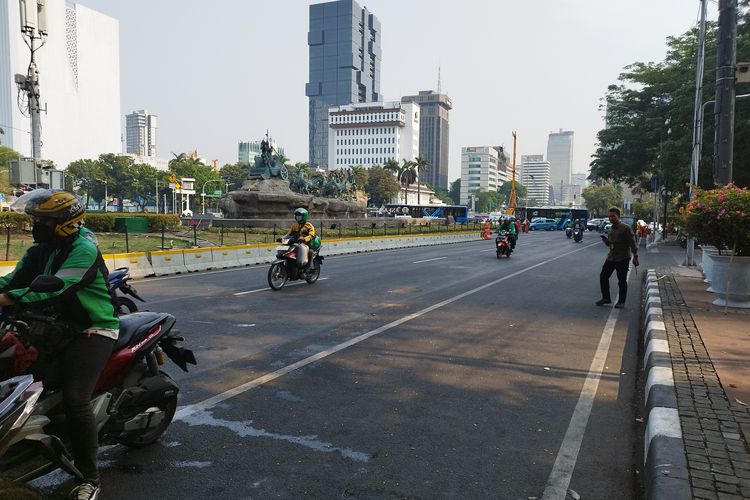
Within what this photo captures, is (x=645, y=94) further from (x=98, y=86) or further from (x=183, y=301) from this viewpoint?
(x=98, y=86)

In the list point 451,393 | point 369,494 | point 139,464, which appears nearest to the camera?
point 369,494

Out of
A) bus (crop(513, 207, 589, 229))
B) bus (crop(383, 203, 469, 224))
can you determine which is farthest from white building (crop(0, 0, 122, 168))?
bus (crop(513, 207, 589, 229))

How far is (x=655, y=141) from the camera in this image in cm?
3962

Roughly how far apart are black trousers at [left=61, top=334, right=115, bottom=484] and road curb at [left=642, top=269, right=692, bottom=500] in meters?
3.25

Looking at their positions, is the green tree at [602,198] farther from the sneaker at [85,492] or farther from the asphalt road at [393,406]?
the sneaker at [85,492]

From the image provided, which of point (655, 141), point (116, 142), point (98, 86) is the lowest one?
point (655, 141)

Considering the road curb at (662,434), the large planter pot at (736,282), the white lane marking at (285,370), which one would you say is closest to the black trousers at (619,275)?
the white lane marking at (285,370)

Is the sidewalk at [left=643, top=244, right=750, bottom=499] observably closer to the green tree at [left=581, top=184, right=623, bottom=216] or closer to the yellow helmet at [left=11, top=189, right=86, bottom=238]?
the yellow helmet at [left=11, top=189, right=86, bottom=238]

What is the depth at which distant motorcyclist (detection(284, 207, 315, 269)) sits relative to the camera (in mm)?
12188

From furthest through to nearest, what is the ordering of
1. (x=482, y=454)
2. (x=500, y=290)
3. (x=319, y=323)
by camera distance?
(x=500, y=290) < (x=319, y=323) < (x=482, y=454)

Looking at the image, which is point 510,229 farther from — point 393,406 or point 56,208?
point 56,208

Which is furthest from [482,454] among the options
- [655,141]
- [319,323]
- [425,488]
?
[655,141]

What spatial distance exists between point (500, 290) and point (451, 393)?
7.37 metres

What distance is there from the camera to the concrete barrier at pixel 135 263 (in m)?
13.5
